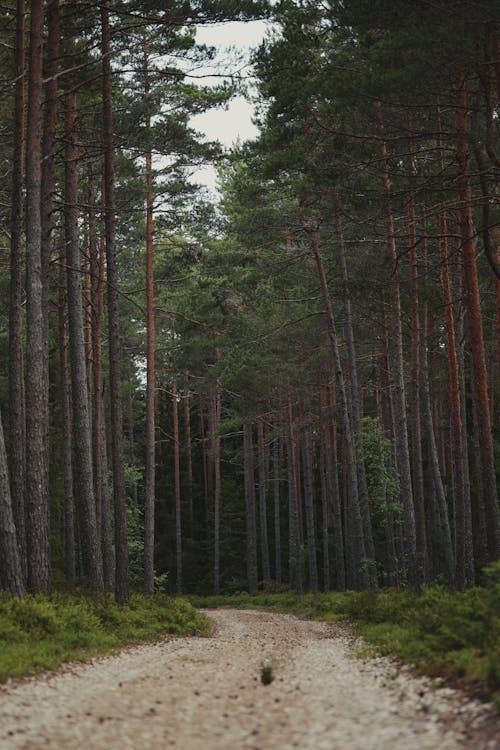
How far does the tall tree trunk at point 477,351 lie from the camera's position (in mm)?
13219

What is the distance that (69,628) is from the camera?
34.0 ft

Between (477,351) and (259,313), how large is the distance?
1582 centimetres

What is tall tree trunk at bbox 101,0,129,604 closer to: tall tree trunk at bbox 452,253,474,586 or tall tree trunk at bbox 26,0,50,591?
tall tree trunk at bbox 26,0,50,591

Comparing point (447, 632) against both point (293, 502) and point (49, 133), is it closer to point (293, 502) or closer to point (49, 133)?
point (49, 133)

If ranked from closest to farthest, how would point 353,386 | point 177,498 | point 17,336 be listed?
point 17,336
point 353,386
point 177,498

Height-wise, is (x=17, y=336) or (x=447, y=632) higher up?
(x=17, y=336)

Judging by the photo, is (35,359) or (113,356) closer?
(35,359)

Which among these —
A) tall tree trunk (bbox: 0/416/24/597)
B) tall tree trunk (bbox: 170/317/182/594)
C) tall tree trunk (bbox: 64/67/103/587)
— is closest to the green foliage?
tall tree trunk (bbox: 0/416/24/597)

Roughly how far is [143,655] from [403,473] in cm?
1015

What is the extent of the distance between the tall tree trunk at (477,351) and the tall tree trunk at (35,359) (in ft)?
24.3

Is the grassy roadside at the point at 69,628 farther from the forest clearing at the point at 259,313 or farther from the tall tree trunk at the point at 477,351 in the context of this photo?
the tall tree trunk at the point at 477,351

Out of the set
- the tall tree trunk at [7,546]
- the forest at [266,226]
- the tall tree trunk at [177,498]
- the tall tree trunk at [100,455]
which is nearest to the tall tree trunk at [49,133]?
the forest at [266,226]

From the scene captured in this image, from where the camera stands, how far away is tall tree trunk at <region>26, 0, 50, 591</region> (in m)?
12.4

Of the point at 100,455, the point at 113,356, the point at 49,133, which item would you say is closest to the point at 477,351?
the point at 113,356
